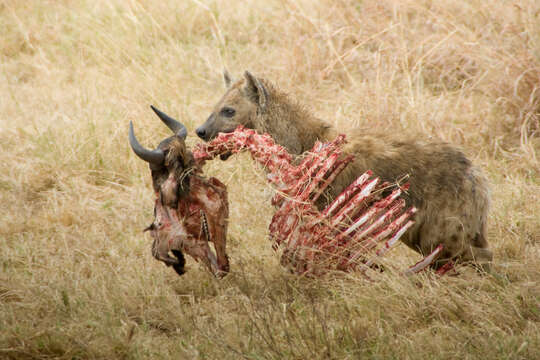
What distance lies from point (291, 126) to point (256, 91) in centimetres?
37

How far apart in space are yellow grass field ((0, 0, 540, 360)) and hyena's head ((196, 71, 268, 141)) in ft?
1.36

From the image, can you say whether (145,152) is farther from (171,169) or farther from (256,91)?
(256,91)

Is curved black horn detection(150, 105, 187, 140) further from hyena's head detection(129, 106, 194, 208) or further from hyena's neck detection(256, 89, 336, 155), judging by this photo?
hyena's neck detection(256, 89, 336, 155)

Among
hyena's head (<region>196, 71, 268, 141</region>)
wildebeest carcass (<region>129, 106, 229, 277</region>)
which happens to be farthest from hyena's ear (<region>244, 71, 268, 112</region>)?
wildebeest carcass (<region>129, 106, 229, 277</region>)

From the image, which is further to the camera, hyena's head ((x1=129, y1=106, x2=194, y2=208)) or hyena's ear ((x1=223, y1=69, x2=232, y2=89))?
hyena's ear ((x1=223, y1=69, x2=232, y2=89))

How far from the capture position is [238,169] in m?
4.13

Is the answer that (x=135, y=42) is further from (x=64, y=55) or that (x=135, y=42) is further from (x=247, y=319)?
(x=247, y=319)

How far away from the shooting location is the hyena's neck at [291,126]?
3.97 m

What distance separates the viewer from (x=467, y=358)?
2631mm

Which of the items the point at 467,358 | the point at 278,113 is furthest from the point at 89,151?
the point at 467,358

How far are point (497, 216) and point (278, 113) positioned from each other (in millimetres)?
1563

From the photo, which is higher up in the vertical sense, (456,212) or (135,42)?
(456,212)

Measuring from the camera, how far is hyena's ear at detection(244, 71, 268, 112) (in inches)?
162

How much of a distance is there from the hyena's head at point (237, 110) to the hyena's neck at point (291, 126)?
0.28 ft
